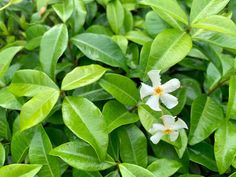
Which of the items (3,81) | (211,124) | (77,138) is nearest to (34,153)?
(77,138)

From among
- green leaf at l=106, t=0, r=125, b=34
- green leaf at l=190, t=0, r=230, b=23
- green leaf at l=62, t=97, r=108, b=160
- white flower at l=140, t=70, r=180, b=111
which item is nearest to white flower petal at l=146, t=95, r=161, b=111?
white flower at l=140, t=70, r=180, b=111

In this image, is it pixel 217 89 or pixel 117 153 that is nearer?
pixel 117 153

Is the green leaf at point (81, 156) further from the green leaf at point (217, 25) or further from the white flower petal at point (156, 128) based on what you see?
the green leaf at point (217, 25)

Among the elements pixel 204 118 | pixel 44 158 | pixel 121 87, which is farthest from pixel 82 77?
pixel 204 118

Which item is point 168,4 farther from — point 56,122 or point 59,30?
point 56,122

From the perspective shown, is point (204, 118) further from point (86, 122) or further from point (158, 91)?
point (86, 122)

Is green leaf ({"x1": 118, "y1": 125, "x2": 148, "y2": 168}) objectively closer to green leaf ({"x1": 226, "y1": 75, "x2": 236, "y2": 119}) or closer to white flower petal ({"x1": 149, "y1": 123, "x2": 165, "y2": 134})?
white flower petal ({"x1": 149, "y1": 123, "x2": 165, "y2": 134})
